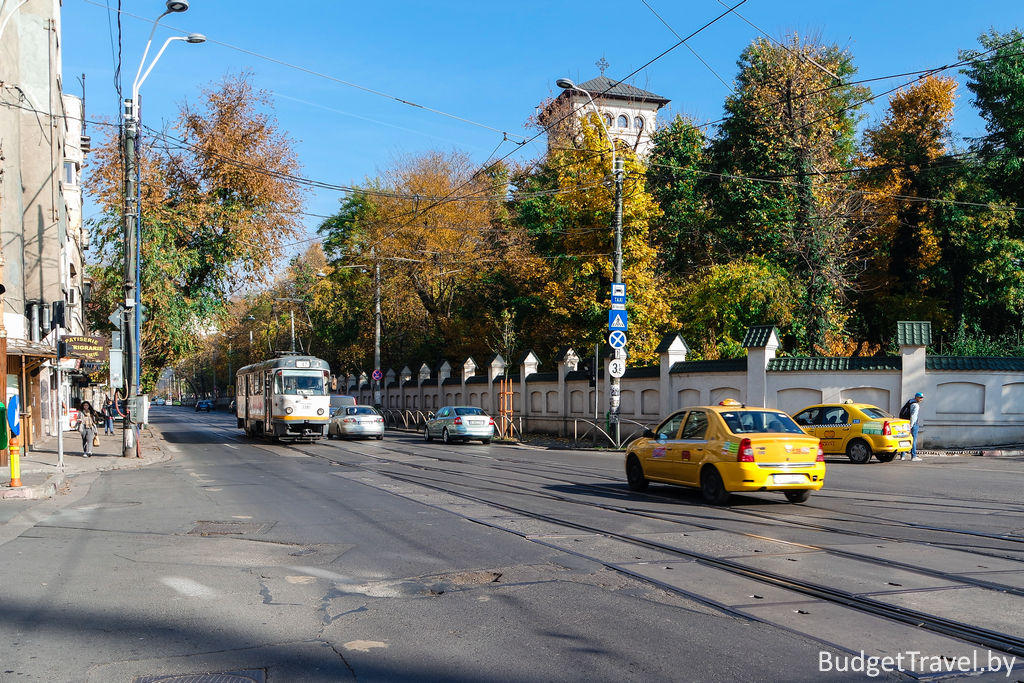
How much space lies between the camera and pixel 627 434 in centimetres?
3128

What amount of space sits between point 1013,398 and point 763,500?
17088 mm

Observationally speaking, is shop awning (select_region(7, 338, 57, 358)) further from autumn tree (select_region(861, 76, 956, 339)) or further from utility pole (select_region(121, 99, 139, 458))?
autumn tree (select_region(861, 76, 956, 339))

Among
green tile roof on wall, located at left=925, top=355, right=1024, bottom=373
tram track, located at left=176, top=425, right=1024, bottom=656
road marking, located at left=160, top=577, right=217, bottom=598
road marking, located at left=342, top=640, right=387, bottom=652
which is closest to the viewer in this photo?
road marking, located at left=342, top=640, right=387, bottom=652

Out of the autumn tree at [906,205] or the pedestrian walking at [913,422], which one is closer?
the pedestrian walking at [913,422]

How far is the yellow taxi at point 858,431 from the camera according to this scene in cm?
2125

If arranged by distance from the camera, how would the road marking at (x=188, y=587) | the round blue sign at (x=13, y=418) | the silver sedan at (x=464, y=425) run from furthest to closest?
the silver sedan at (x=464, y=425)
the round blue sign at (x=13, y=418)
the road marking at (x=188, y=587)

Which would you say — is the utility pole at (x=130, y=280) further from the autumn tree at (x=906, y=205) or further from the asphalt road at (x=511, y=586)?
the autumn tree at (x=906, y=205)

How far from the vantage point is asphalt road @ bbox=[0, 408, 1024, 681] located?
5.43 m

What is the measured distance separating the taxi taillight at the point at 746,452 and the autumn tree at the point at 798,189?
25.2 m

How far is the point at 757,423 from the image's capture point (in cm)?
1288

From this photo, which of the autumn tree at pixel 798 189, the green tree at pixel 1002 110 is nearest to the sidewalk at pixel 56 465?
the autumn tree at pixel 798 189

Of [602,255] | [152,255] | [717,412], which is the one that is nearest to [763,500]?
[717,412]

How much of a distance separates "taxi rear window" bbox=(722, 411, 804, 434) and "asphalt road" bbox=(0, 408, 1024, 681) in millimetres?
1123

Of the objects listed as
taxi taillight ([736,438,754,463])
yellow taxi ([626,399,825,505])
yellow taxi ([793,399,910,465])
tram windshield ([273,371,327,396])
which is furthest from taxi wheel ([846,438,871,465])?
tram windshield ([273,371,327,396])
